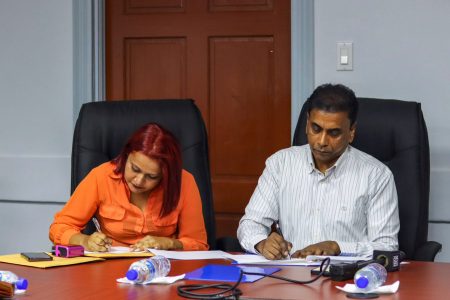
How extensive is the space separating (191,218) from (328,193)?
497mm

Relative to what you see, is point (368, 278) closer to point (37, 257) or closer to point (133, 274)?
point (133, 274)

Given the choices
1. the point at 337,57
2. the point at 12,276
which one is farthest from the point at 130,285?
the point at 337,57

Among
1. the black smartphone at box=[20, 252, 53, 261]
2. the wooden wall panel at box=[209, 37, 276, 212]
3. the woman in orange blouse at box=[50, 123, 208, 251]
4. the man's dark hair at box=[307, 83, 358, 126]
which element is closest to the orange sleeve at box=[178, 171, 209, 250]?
the woman in orange blouse at box=[50, 123, 208, 251]

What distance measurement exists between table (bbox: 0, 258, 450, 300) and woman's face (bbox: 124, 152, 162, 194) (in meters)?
0.48

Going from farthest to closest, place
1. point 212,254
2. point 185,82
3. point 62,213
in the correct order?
point 185,82, point 62,213, point 212,254

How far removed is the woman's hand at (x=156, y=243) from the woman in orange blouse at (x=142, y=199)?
32 mm

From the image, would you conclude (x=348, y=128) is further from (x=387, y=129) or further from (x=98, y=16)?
(x=98, y=16)

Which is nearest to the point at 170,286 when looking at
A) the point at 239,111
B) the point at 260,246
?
the point at 260,246

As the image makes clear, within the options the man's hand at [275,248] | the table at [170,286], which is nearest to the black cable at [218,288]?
the table at [170,286]

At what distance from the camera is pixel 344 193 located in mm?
2975

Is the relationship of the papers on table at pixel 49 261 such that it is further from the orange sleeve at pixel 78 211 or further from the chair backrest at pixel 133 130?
the chair backrest at pixel 133 130

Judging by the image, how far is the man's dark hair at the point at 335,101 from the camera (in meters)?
2.90

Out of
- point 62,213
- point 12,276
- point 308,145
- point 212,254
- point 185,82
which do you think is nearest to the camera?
point 12,276

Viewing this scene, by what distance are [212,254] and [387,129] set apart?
88 centimetres
